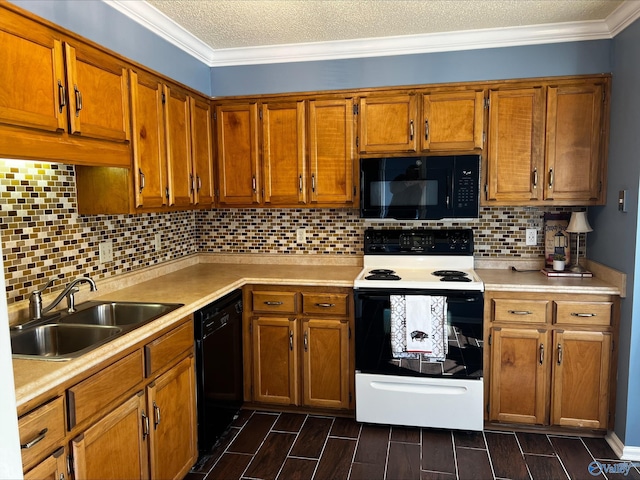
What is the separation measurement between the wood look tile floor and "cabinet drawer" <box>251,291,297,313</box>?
730 millimetres

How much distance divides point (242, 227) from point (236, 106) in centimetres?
94

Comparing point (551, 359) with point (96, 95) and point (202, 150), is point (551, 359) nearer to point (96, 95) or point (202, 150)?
point (202, 150)

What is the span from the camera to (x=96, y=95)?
6.60 ft

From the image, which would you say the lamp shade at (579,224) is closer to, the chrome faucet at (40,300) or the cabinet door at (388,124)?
the cabinet door at (388,124)

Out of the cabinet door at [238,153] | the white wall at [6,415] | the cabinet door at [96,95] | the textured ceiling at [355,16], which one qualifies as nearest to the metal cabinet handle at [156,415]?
the cabinet door at [96,95]

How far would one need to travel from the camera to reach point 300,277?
117 inches

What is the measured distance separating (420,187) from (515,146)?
65 cm

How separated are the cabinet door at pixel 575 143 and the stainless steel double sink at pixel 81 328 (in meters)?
2.40

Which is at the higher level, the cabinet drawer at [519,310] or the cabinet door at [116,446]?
the cabinet drawer at [519,310]

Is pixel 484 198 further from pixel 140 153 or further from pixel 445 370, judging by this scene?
pixel 140 153

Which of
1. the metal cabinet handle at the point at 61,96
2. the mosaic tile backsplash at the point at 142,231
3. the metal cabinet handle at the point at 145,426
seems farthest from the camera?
the mosaic tile backsplash at the point at 142,231

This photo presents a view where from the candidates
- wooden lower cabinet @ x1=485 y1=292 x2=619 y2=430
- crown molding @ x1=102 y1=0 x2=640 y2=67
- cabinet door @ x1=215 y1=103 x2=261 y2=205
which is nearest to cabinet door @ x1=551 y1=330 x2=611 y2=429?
wooden lower cabinet @ x1=485 y1=292 x2=619 y2=430

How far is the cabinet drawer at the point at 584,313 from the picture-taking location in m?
2.60

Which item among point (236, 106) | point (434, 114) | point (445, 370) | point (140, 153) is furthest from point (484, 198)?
point (140, 153)
